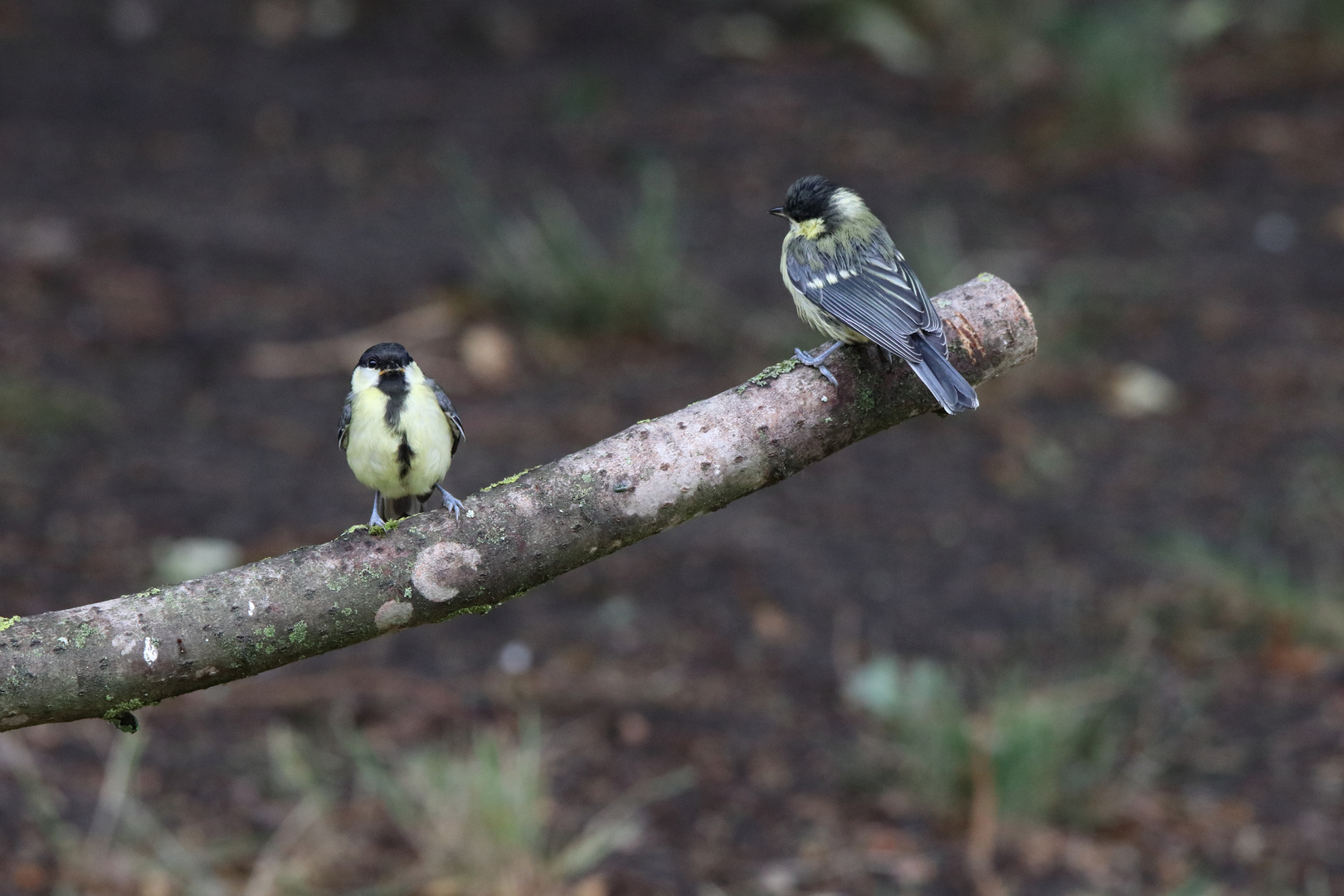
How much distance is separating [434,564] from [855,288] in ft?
4.27

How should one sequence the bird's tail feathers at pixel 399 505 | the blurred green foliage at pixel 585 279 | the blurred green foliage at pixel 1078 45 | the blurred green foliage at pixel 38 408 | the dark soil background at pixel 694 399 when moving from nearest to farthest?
the bird's tail feathers at pixel 399 505
the dark soil background at pixel 694 399
the blurred green foliage at pixel 38 408
the blurred green foliage at pixel 585 279
the blurred green foliage at pixel 1078 45

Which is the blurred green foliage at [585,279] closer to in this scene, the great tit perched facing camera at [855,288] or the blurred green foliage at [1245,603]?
the blurred green foliage at [1245,603]

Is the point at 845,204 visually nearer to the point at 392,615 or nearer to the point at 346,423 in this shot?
the point at 346,423

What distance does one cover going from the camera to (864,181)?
974cm

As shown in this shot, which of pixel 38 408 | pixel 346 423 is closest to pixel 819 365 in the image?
pixel 346 423

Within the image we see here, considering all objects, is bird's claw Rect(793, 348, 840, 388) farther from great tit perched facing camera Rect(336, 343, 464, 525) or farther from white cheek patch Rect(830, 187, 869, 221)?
white cheek patch Rect(830, 187, 869, 221)

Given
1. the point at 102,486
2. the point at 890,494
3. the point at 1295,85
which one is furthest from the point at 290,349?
the point at 1295,85

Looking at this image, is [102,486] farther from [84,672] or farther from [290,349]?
[84,672]

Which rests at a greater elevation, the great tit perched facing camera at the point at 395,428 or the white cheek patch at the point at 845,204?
the white cheek patch at the point at 845,204

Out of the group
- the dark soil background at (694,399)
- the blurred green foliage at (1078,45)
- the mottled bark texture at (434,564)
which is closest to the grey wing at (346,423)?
the mottled bark texture at (434,564)

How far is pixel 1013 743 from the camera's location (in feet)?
15.4

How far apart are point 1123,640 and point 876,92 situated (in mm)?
6448

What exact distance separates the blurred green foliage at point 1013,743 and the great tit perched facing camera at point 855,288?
1.89 metres

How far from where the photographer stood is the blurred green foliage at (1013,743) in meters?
4.73
